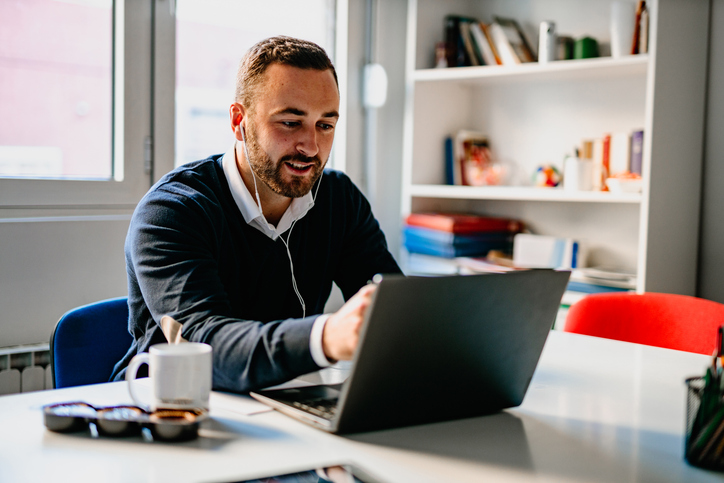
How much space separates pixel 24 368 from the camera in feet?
6.91

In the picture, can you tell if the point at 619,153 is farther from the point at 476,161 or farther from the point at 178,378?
the point at 178,378

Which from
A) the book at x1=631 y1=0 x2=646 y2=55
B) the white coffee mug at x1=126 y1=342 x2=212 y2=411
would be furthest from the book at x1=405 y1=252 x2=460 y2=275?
the white coffee mug at x1=126 y1=342 x2=212 y2=411

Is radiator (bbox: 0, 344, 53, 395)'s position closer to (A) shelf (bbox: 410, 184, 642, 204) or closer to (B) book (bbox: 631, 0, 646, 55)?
(A) shelf (bbox: 410, 184, 642, 204)

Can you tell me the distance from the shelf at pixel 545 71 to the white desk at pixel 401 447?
1750 mm

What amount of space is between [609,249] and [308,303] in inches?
65.7

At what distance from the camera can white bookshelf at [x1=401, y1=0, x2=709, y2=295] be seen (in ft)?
7.88

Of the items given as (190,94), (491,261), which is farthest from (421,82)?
(190,94)

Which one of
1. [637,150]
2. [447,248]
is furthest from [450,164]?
[637,150]

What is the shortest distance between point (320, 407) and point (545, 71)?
214 centimetres

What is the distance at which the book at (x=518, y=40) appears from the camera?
114 inches

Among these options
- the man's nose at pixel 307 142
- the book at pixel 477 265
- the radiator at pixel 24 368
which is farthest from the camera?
the book at pixel 477 265

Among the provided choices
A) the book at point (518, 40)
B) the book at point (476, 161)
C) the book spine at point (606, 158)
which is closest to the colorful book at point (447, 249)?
the book at point (476, 161)

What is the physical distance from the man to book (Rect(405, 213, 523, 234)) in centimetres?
122

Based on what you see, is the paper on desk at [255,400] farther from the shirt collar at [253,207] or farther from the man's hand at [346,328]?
the shirt collar at [253,207]
